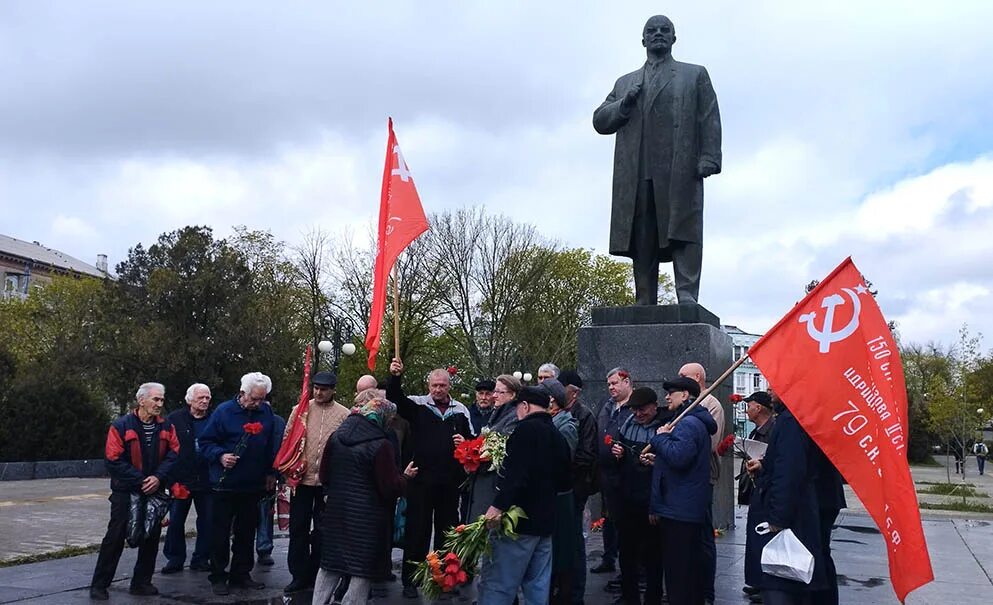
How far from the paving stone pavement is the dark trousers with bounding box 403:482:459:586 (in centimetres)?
36

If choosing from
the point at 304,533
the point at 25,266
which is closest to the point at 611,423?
the point at 304,533

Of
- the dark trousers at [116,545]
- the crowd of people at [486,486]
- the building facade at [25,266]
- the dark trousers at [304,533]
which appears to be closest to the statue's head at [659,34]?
the crowd of people at [486,486]

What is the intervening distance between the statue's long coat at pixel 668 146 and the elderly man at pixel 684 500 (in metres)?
4.43

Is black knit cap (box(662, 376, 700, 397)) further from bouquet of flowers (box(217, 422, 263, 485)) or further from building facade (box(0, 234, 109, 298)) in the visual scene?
building facade (box(0, 234, 109, 298))

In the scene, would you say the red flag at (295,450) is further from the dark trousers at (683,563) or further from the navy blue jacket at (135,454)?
the dark trousers at (683,563)

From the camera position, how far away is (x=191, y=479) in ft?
29.1

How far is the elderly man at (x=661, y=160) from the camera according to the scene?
10.3m

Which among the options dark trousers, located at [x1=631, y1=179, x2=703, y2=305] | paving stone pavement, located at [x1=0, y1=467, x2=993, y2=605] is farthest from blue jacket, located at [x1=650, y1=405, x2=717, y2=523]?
dark trousers, located at [x1=631, y1=179, x2=703, y2=305]

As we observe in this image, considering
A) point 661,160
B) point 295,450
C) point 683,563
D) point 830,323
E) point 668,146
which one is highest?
point 668,146

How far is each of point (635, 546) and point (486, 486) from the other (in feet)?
5.40

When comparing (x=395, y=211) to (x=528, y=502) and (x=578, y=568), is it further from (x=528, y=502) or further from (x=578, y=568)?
(x=578, y=568)

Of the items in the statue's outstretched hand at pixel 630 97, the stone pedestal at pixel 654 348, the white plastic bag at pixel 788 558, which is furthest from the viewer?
the statue's outstretched hand at pixel 630 97

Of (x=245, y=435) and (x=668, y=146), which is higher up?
(x=668, y=146)

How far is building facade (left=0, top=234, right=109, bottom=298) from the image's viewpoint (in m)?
72.2
